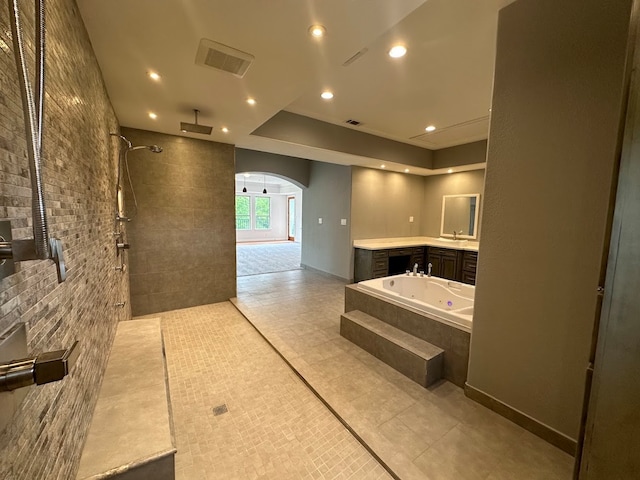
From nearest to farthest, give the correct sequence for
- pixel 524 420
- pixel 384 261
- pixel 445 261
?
1. pixel 524 420
2. pixel 384 261
3. pixel 445 261

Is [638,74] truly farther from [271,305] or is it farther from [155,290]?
[155,290]

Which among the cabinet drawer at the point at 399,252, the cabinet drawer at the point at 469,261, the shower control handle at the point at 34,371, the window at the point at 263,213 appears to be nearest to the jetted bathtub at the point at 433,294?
the cabinet drawer at the point at 399,252

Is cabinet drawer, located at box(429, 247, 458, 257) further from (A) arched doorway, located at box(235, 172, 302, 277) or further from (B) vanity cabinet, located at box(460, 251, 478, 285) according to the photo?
(A) arched doorway, located at box(235, 172, 302, 277)

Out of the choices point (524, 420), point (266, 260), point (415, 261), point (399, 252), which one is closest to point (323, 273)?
point (399, 252)

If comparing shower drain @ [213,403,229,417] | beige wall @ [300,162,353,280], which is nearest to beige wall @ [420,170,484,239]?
beige wall @ [300,162,353,280]

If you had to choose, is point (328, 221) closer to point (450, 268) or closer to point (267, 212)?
point (450, 268)

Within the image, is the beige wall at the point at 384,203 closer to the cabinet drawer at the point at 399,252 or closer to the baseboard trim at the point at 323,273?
the cabinet drawer at the point at 399,252

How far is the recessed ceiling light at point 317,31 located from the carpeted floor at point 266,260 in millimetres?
5015

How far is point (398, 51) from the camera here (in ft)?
7.14

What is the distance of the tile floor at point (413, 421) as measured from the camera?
4.97ft

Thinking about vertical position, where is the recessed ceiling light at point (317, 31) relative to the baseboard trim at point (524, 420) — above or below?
above

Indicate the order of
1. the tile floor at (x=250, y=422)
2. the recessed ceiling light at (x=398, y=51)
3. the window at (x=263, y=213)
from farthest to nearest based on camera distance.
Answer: the window at (x=263, y=213) < the recessed ceiling light at (x=398, y=51) < the tile floor at (x=250, y=422)

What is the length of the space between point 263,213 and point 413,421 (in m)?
11.2

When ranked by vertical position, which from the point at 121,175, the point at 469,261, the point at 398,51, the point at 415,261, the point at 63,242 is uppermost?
the point at 398,51
